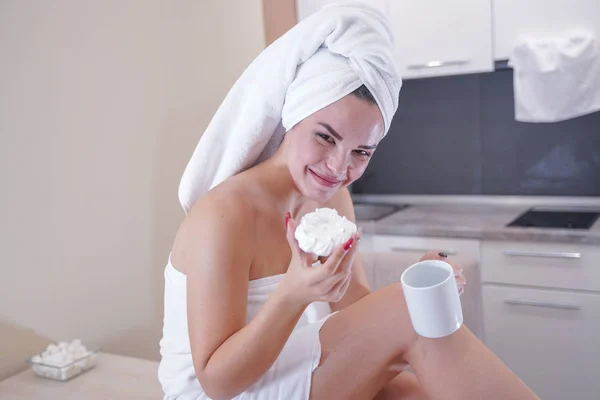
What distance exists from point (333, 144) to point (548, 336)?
56.0 inches

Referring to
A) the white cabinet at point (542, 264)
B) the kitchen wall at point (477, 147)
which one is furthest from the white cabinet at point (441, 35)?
the white cabinet at point (542, 264)

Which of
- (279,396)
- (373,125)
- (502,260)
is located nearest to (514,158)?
(502,260)

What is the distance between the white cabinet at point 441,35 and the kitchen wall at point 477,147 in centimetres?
31

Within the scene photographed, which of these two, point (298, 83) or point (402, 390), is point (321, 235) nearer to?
point (298, 83)

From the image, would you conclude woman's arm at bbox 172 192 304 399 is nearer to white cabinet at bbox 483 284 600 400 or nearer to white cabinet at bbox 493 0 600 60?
white cabinet at bbox 483 284 600 400

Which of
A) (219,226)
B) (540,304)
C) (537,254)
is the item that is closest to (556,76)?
(537,254)

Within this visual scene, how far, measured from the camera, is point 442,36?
217 cm

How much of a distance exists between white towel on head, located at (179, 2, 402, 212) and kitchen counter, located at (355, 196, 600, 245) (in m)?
1.13

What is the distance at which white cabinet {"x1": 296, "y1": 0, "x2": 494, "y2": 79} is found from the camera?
2.12 metres

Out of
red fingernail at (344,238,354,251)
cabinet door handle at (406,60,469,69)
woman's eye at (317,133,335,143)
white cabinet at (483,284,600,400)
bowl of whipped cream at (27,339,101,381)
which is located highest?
cabinet door handle at (406,60,469,69)

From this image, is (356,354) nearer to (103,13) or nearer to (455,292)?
(455,292)

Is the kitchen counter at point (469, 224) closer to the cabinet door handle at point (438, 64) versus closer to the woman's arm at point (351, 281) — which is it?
the cabinet door handle at point (438, 64)

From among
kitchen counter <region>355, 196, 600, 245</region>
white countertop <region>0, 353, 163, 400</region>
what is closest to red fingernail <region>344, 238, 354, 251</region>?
white countertop <region>0, 353, 163, 400</region>

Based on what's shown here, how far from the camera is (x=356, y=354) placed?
0.96 metres
